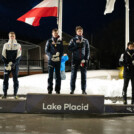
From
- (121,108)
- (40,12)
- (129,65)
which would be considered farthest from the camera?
(40,12)

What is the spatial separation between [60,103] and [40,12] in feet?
15.9

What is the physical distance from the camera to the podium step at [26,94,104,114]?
6973mm

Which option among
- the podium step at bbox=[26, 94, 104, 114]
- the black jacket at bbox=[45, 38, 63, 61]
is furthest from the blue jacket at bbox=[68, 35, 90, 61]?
the podium step at bbox=[26, 94, 104, 114]

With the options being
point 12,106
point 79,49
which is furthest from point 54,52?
point 12,106

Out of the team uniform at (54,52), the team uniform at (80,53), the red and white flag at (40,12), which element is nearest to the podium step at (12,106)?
the team uniform at (54,52)

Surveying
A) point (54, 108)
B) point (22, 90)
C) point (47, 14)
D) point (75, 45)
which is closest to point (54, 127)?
point (54, 108)

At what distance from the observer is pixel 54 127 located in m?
5.50

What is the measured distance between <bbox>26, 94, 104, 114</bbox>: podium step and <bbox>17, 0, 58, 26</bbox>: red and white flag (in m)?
4.44

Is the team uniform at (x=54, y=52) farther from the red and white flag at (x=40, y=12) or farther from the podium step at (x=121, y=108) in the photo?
the red and white flag at (x=40, y=12)

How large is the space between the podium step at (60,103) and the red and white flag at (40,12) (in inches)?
175

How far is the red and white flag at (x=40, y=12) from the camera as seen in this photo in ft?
35.2

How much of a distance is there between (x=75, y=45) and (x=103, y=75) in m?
8.34

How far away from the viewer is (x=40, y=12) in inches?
426

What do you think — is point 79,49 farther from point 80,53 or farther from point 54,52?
point 54,52
